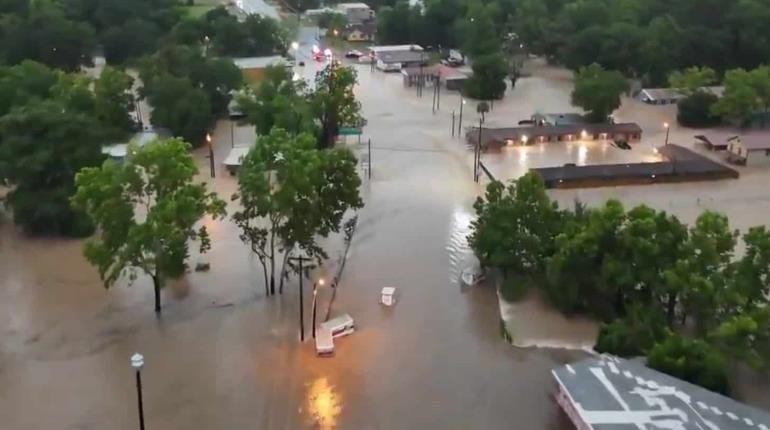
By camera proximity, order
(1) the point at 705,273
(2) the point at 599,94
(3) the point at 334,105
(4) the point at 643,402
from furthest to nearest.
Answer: (2) the point at 599,94, (3) the point at 334,105, (1) the point at 705,273, (4) the point at 643,402

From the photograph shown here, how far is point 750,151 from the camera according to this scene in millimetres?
19828

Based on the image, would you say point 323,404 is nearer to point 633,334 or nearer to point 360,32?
point 633,334

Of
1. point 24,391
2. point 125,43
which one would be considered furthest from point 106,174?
point 125,43

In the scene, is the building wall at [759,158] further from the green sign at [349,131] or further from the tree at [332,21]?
the tree at [332,21]

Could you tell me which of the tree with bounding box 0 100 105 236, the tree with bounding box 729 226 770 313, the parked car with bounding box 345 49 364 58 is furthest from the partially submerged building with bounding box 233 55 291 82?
the tree with bounding box 729 226 770 313

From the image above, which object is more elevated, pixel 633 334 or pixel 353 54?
pixel 353 54

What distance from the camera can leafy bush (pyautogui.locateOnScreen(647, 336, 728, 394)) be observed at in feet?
32.7

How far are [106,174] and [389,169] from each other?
845 centimetres

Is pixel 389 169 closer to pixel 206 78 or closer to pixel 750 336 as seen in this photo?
pixel 206 78

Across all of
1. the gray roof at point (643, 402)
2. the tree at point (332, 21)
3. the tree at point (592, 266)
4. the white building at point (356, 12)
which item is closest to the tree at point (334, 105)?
the tree at point (592, 266)

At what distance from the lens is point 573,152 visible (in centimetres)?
2103

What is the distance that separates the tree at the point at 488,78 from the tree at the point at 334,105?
5356 mm


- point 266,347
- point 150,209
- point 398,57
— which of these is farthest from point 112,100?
point 398,57

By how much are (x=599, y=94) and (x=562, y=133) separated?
1.72 meters
